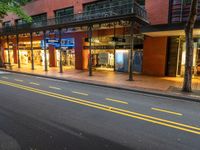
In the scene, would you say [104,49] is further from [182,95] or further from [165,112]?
[165,112]

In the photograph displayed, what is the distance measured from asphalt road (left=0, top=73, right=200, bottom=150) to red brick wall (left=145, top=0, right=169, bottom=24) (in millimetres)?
8783

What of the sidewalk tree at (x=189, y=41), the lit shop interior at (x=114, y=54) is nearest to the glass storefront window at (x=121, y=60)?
the lit shop interior at (x=114, y=54)

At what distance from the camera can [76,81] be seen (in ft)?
44.8

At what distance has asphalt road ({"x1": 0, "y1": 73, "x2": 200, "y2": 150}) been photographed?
14.4 feet

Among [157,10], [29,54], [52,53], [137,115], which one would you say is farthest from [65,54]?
[137,115]

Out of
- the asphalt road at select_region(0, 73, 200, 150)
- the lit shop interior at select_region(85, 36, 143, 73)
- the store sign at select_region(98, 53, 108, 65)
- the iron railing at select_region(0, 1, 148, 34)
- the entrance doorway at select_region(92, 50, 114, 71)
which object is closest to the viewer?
the asphalt road at select_region(0, 73, 200, 150)

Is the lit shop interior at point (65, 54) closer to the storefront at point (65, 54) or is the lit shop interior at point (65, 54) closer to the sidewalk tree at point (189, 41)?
the storefront at point (65, 54)

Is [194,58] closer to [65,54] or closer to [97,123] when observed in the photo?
[97,123]

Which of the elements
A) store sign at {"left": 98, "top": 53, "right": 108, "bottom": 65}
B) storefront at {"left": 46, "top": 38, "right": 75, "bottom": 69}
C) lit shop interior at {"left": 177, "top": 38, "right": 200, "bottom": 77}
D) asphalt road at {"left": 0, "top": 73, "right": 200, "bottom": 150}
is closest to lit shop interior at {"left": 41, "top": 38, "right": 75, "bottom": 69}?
storefront at {"left": 46, "top": 38, "right": 75, "bottom": 69}

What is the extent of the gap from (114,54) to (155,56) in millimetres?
4374

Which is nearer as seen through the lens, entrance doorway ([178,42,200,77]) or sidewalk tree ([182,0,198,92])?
sidewalk tree ([182,0,198,92])

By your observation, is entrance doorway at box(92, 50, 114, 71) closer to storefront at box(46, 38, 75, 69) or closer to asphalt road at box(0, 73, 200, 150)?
storefront at box(46, 38, 75, 69)

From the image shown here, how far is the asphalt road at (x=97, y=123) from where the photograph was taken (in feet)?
14.4

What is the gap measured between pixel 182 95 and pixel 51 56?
61.8 feet
